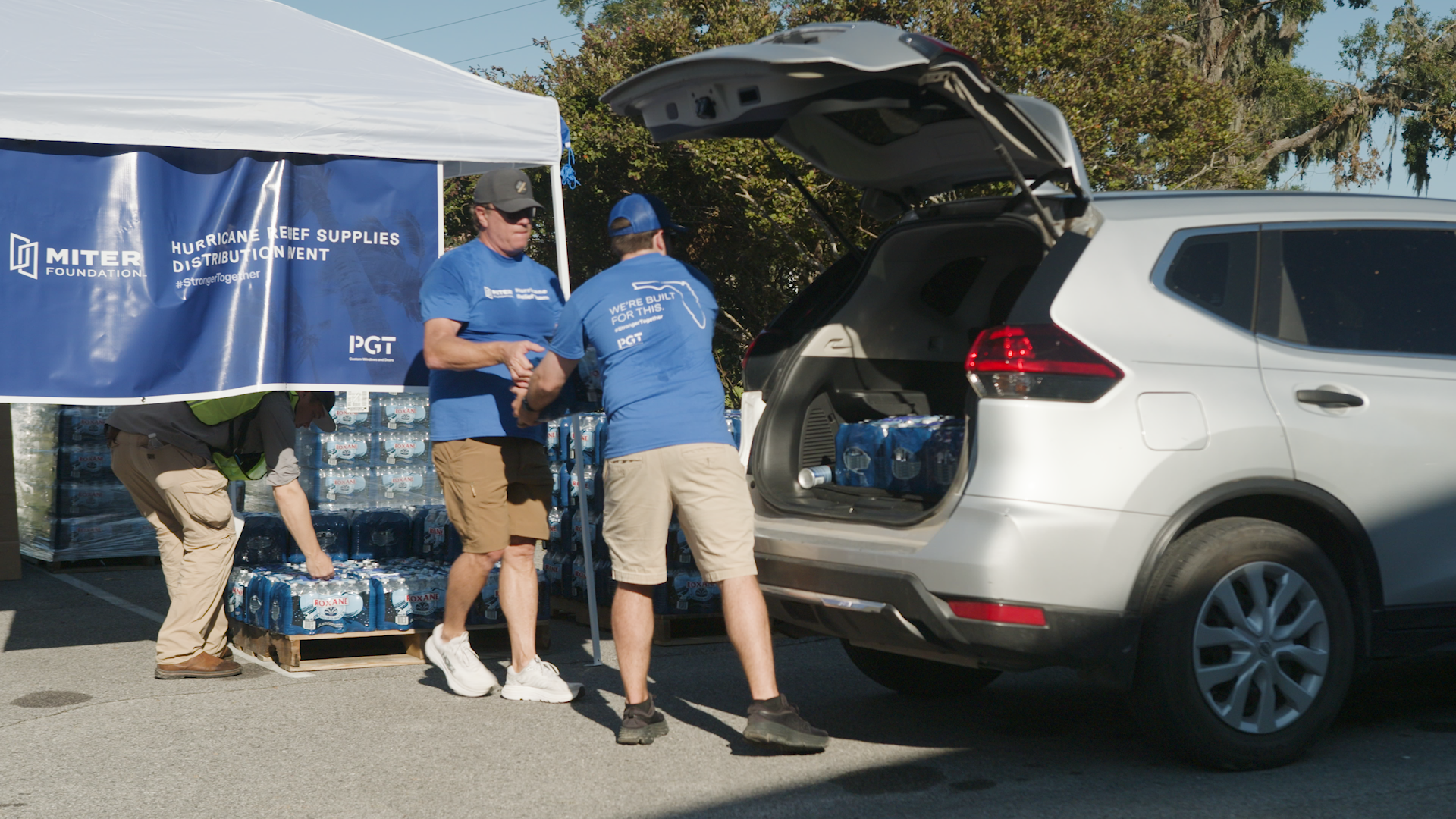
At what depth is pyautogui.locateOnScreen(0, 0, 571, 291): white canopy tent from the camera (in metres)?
5.14

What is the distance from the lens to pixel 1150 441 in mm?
3836

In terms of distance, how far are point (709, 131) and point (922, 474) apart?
54.1 inches

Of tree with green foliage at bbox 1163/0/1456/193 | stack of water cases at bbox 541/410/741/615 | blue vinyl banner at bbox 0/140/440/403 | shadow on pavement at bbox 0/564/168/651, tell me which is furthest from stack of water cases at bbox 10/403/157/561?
tree with green foliage at bbox 1163/0/1456/193

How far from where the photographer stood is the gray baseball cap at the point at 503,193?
5305 millimetres

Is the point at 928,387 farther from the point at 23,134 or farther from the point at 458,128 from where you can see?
the point at 23,134

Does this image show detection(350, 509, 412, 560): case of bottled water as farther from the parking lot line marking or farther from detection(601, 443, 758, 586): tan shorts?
detection(601, 443, 758, 586): tan shorts

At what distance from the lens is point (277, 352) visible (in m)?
5.71

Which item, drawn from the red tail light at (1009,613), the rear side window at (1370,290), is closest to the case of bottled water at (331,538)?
the red tail light at (1009,613)

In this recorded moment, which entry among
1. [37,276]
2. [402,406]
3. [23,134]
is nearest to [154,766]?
[37,276]

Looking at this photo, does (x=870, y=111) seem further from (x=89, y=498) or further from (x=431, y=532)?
(x=89, y=498)

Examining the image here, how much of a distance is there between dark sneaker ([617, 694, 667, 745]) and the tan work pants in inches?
97.4

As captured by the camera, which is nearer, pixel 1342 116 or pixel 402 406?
pixel 402 406

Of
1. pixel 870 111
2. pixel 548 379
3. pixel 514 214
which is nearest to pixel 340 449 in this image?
pixel 514 214

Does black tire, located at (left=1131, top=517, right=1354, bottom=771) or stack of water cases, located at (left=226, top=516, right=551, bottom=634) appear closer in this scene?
black tire, located at (left=1131, top=517, right=1354, bottom=771)
